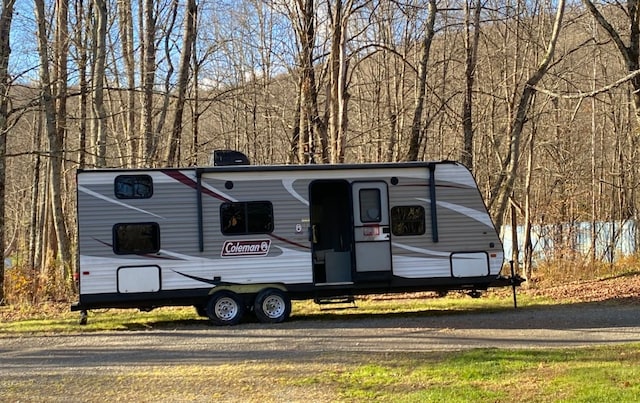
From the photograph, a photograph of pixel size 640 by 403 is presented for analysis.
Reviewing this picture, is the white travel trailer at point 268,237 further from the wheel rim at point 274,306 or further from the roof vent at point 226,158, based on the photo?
the roof vent at point 226,158

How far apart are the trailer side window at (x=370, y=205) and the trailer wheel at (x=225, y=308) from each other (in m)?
2.69

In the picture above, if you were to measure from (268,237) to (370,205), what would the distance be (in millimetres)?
1942

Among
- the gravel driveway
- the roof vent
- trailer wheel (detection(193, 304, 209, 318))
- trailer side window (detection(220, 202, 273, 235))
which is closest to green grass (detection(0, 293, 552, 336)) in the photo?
trailer wheel (detection(193, 304, 209, 318))

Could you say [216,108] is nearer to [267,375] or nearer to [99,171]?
[99,171]

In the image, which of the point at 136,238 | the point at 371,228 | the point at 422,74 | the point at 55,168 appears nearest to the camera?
the point at 136,238

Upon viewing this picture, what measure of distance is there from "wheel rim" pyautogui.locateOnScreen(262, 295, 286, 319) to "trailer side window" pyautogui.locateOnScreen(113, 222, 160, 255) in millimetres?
2135

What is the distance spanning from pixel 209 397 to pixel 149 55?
1327cm

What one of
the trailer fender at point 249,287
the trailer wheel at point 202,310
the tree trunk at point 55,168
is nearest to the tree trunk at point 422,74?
the trailer fender at point 249,287

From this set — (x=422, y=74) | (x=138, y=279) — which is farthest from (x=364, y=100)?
(x=138, y=279)

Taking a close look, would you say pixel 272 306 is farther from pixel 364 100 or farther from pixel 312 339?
pixel 364 100

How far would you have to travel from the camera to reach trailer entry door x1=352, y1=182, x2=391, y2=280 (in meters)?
12.4

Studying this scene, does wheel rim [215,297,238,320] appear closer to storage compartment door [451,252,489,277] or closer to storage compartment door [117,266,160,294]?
storage compartment door [117,266,160,294]

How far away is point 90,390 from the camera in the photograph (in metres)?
7.50

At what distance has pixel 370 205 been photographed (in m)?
12.4
